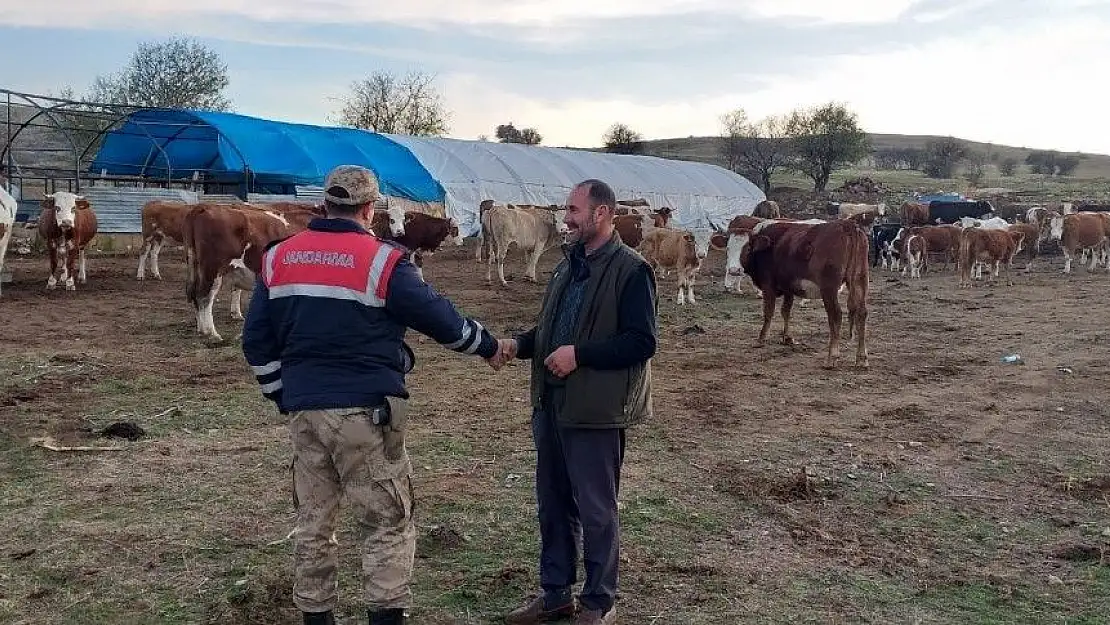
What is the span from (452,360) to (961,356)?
6.29 m

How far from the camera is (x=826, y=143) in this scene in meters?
62.9

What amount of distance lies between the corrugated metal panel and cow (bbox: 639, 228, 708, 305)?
1095 centimetres

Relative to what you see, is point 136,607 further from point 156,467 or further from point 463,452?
point 463,452

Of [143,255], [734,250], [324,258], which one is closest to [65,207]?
[143,255]

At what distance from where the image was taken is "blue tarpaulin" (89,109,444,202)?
1014 inches

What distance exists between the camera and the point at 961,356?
1183cm

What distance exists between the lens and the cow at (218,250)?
465 inches

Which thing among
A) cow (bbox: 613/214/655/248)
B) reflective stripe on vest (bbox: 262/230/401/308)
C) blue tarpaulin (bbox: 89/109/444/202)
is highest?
blue tarpaulin (bbox: 89/109/444/202)

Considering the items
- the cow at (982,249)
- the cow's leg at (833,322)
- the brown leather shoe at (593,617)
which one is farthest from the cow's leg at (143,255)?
the cow at (982,249)

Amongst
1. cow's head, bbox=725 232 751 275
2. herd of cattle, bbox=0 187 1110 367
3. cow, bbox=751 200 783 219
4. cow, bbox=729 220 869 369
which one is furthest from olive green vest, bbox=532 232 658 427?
cow, bbox=751 200 783 219

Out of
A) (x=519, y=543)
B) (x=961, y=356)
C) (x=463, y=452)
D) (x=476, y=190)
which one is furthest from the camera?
(x=476, y=190)

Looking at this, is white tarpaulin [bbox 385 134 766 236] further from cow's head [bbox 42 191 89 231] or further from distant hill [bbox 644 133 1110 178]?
distant hill [bbox 644 133 1110 178]

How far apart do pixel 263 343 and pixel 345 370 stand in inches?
15.4

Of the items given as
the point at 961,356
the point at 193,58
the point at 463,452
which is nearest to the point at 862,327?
the point at 961,356
